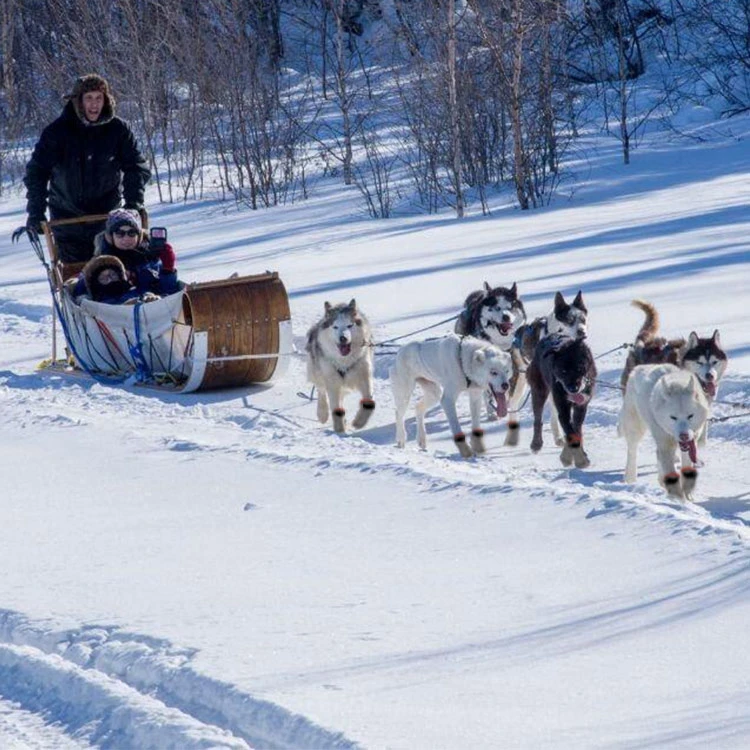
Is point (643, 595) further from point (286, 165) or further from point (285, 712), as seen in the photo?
point (286, 165)

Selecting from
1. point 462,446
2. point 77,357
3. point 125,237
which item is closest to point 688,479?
point 462,446

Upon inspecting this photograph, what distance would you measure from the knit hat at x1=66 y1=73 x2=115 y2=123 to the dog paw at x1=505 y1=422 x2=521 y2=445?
3126 millimetres

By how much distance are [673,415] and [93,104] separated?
4.21m

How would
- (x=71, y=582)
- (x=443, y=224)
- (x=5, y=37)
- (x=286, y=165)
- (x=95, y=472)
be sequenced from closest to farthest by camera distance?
(x=71, y=582), (x=95, y=472), (x=443, y=224), (x=286, y=165), (x=5, y=37)

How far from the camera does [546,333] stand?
248 inches

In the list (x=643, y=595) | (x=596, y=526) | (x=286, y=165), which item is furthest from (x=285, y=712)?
(x=286, y=165)

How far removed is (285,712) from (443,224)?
1118 cm

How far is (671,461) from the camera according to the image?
4957 millimetres

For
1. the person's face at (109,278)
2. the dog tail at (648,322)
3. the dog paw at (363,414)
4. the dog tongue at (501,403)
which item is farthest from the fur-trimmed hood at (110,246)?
the dog tail at (648,322)

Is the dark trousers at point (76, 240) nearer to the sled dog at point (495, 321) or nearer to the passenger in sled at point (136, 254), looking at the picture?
the passenger in sled at point (136, 254)

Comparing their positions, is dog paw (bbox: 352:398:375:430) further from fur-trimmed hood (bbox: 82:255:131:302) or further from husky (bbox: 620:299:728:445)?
fur-trimmed hood (bbox: 82:255:131:302)

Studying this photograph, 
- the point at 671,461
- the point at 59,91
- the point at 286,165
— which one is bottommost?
the point at 671,461

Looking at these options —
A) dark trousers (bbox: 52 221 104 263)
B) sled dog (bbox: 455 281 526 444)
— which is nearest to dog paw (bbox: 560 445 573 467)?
sled dog (bbox: 455 281 526 444)

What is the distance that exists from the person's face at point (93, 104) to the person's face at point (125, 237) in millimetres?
734
